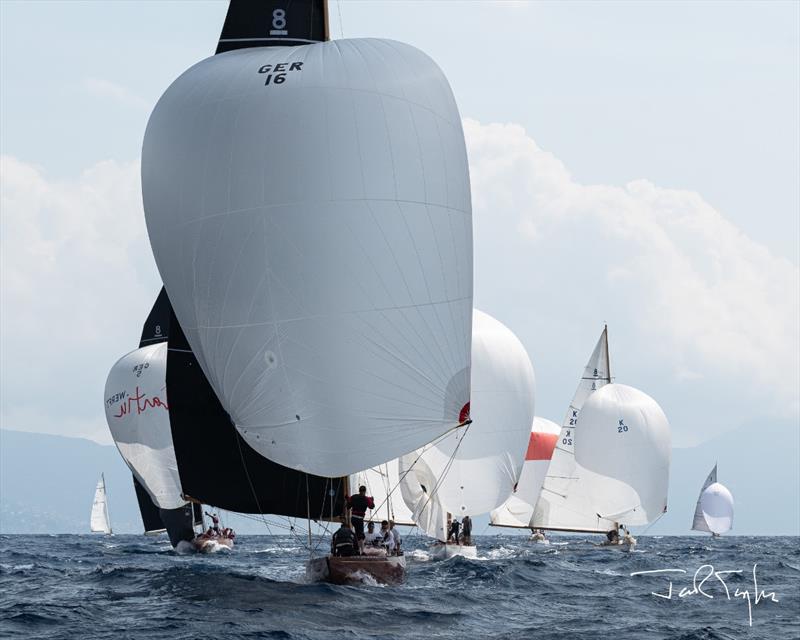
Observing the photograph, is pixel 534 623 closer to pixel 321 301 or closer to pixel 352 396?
pixel 352 396

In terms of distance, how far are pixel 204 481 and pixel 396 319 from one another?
7.48 m

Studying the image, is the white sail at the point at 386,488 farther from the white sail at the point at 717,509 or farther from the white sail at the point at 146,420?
the white sail at the point at 717,509

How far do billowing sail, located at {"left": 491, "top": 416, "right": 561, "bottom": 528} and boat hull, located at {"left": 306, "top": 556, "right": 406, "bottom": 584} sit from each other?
32.2m

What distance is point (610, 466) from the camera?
53.5 metres

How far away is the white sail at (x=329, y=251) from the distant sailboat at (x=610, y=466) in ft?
96.3

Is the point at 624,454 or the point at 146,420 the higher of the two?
the point at 146,420

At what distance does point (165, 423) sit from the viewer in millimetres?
41781

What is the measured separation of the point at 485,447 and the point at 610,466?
16002 millimetres

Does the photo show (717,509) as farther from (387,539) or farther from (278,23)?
(278,23)

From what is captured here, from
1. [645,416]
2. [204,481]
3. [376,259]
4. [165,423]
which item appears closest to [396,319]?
[376,259]

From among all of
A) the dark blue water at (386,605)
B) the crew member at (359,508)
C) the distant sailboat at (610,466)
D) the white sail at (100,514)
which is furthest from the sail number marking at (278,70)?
the white sail at (100,514)

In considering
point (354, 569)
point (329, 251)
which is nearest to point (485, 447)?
point (354, 569)

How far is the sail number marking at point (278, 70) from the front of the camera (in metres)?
25.8

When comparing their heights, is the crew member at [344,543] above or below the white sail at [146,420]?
below
